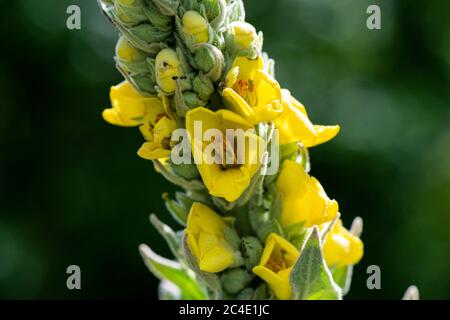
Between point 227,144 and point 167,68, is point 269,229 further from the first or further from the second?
point 167,68

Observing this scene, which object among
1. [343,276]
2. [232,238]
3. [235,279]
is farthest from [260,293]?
[343,276]

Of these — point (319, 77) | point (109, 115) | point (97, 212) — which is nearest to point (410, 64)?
point (319, 77)

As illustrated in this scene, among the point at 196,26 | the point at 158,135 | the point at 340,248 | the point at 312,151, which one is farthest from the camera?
the point at 312,151

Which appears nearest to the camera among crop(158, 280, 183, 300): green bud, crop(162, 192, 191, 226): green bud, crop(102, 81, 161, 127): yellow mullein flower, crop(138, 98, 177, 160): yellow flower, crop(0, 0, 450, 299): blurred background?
crop(138, 98, 177, 160): yellow flower

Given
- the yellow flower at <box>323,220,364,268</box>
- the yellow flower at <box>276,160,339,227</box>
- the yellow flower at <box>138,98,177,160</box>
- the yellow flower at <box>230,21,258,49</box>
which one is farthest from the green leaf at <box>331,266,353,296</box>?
the yellow flower at <box>230,21,258,49</box>

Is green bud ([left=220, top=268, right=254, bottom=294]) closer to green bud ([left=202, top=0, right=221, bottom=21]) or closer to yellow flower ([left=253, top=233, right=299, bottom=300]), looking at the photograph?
yellow flower ([left=253, top=233, right=299, bottom=300])

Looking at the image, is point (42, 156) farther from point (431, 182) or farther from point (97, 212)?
point (431, 182)
